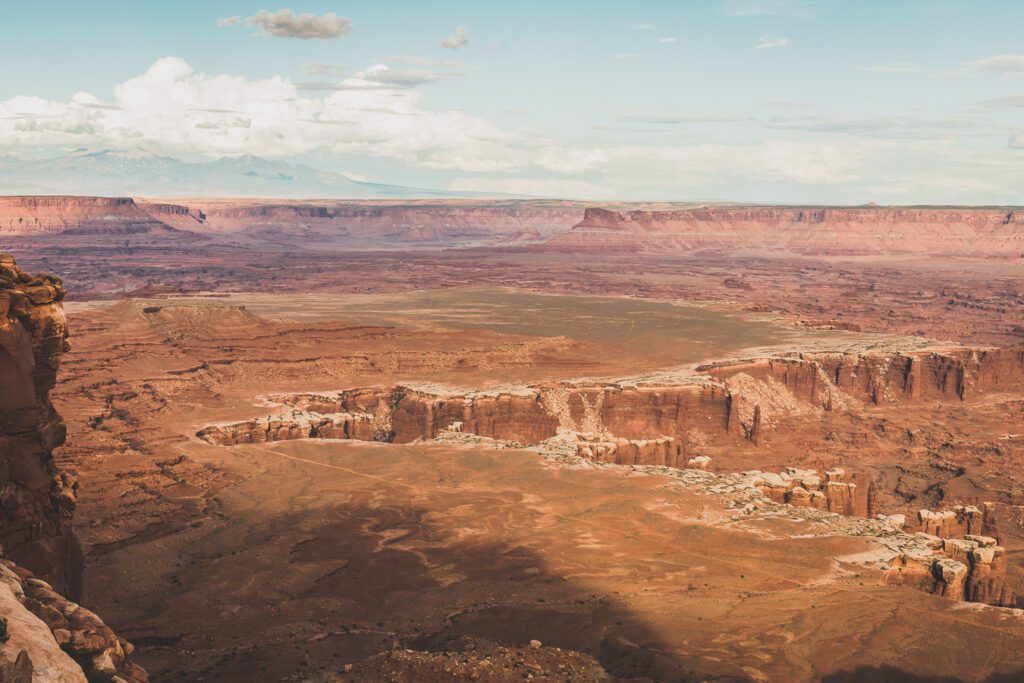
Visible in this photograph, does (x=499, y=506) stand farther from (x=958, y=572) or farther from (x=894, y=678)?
(x=894, y=678)

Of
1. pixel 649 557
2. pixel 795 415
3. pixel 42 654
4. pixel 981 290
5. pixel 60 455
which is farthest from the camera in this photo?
pixel 981 290

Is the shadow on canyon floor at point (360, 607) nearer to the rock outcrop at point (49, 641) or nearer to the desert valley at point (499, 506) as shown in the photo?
the desert valley at point (499, 506)

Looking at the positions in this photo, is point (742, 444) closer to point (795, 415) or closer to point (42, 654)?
point (795, 415)

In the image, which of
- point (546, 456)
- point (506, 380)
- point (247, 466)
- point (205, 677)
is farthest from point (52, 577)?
point (506, 380)

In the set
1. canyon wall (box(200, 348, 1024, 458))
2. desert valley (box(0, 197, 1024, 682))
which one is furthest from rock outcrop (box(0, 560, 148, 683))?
canyon wall (box(200, 348, 1024, 458))

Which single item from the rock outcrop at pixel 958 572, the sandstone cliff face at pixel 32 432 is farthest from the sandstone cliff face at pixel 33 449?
the rock outcrop at pixel 958 572

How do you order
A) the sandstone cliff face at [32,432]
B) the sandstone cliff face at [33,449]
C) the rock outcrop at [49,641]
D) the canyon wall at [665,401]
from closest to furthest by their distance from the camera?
the rock outcrop at [49,641], the sandstone cliff face at [33,449], the sandstone cliff face at [32,432], the canyon wall at [665,401]

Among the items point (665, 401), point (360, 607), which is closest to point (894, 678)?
point (360, 607)

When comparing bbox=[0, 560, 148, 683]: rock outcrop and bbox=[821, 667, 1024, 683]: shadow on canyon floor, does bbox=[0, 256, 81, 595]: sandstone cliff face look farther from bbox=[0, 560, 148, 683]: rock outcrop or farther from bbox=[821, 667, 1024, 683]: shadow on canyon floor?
bbox=[821, 667, 1024, 683]: shadow on canyon floor
